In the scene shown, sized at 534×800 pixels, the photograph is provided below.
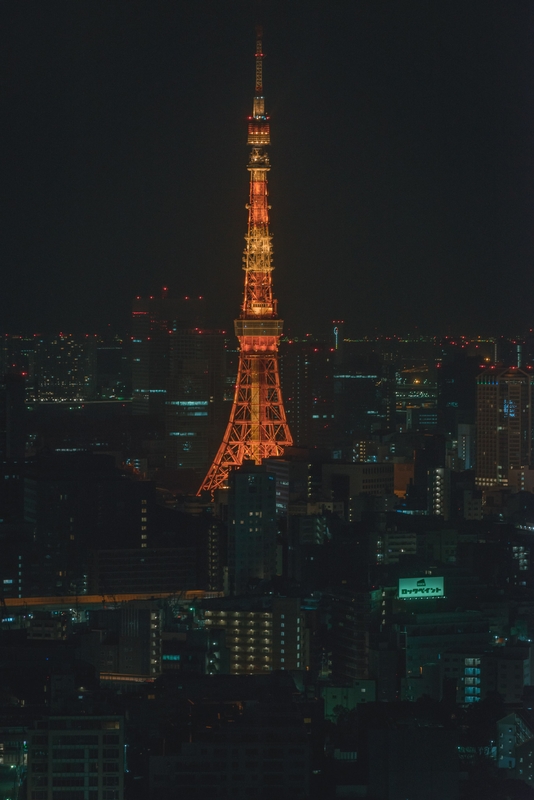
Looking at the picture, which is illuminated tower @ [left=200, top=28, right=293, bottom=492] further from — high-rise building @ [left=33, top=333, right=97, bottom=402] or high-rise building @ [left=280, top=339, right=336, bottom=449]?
high-rise building @ [left=33, top=333, right=97, bottom=402]

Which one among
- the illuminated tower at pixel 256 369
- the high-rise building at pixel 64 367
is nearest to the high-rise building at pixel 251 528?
the illuminated tower at pixel 256 369

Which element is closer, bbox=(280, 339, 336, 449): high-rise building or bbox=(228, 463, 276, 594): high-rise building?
bbox=(228, 463, 276, 594): high-rise building

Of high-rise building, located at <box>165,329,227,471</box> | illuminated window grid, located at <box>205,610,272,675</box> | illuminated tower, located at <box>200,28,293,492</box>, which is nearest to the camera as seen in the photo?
illuminated window grid, located at <box>205,610,272,675</box>

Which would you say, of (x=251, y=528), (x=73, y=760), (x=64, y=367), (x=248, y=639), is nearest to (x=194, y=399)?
(x=64, y=367)

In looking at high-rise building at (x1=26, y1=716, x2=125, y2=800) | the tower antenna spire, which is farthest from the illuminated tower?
high-rise building at (x1=26, y1=716, x2=125, y2=800)

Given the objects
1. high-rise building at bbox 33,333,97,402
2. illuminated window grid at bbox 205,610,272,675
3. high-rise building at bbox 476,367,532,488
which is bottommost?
illuminated window grid at bbox 205,610,272,675

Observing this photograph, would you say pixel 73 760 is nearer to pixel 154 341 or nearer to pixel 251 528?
pixel 251 528
